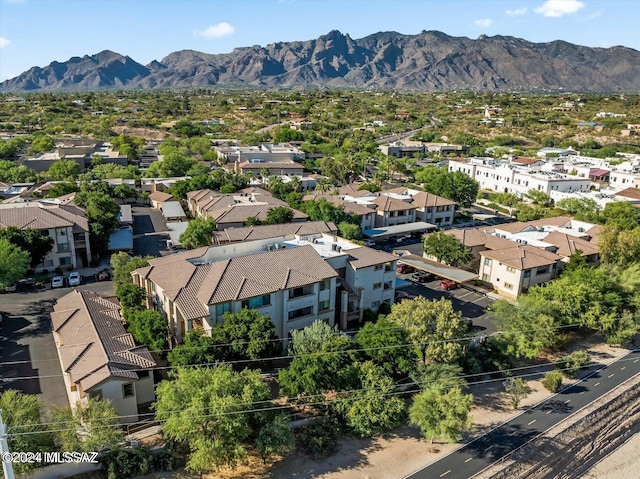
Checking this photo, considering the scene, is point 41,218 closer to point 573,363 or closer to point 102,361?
point 102,361

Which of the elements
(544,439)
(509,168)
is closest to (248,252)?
(544,439)

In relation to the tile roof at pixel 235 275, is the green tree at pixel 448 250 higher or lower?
lower

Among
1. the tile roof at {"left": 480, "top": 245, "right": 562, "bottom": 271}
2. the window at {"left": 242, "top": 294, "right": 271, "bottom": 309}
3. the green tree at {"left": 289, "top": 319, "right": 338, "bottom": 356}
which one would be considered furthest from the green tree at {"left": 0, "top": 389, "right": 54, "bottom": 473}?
the tile roof at {"left": 480, "top": 245, "right": 562, "bottom": 271}

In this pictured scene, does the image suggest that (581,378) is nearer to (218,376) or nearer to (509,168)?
(218,376)

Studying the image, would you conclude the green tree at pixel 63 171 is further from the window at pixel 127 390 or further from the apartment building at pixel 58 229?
the window at pixel 127 390

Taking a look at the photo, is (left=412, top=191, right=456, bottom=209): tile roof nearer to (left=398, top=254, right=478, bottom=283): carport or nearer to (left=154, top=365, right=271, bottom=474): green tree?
(left=398, top=254, right=478, bottom=283): carport

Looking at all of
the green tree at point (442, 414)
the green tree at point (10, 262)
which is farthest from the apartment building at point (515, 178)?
the green tree at point (10, 262)
